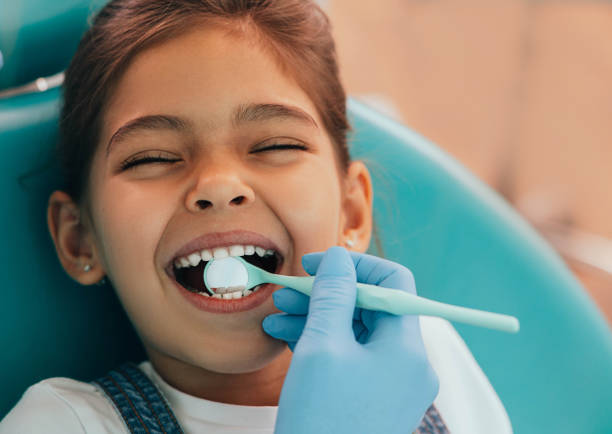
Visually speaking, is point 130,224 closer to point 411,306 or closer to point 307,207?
point 307,207

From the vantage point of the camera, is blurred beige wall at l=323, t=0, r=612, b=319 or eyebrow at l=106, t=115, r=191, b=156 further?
blurred beige wall at l=323, t=0, r=612, b=319

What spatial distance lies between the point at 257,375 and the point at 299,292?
7.9 inches

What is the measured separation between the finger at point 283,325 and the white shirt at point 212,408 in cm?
14

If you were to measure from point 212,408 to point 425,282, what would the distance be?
440mm

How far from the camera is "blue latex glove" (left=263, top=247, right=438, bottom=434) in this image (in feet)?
2.29

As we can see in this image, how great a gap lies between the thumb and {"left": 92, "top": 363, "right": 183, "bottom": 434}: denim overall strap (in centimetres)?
28

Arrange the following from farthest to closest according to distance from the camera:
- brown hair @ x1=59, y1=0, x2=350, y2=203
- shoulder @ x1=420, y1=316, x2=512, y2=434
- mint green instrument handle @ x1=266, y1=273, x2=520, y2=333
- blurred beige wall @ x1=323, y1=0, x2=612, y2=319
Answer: blurred beige wall @ x1=323, y1=0, x2=612, y2=319, shoulder @ x1=420, y1=316, x2=512, y2=434, brown hair @ x1=59, y1=0, x2=350, y2=203, mint green instrument handle @ x1=266, y1=273, x2=520, y2=333

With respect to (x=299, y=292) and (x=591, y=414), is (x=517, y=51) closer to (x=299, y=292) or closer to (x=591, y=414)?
(x=591, y=414)

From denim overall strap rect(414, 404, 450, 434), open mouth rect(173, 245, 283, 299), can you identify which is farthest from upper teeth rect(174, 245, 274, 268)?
denim overall strap rect(414, 404, 450, 434)

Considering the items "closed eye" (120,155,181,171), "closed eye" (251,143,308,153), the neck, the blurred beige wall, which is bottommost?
the neck

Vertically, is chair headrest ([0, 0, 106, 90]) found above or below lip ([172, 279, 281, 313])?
above

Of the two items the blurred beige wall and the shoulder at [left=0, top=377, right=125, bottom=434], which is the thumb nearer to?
the shoulder at [left=0, top=377, right=125, bottom=434]

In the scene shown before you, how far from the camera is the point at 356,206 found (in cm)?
108

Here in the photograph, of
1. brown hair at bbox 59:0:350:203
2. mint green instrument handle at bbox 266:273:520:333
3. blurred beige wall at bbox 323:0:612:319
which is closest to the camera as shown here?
mint green instrument handle at bbox 266:273:520:333
